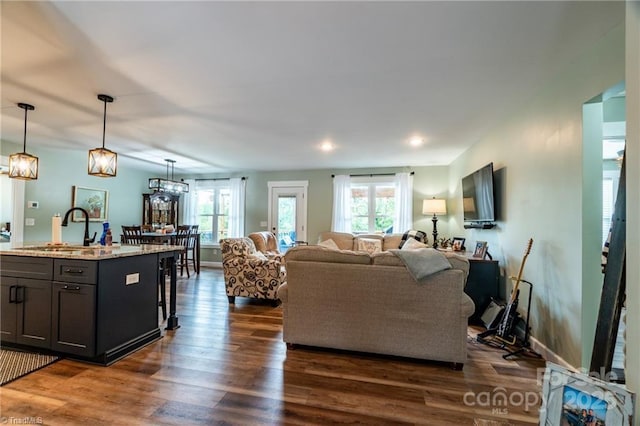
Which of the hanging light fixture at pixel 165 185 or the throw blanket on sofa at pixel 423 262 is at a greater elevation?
the hanging light fixture at pixel 165 185

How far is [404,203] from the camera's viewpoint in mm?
6418

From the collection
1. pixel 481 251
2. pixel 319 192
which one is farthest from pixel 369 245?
pixel 481 251

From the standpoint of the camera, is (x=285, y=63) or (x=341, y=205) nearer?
(x=285, y=63)

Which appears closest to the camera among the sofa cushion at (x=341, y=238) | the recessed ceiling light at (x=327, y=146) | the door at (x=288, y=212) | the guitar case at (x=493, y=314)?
the guitar case at (x=493, y=314)

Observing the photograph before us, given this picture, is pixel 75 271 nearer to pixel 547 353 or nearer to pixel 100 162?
pixel 100 162

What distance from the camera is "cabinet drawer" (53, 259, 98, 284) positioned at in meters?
2.33

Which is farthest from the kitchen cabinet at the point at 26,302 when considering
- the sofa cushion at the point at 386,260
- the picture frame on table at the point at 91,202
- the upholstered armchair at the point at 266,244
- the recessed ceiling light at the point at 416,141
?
the recessed ceiling light at the point at 416,141

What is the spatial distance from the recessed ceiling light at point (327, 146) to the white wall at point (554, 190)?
2.37m

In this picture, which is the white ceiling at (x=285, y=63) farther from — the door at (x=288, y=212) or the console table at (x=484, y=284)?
the door at (x=288, y=212)

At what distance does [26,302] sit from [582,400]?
3867 millimetres

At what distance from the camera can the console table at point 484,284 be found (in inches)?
138

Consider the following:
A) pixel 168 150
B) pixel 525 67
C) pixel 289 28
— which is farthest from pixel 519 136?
pixel 168 150

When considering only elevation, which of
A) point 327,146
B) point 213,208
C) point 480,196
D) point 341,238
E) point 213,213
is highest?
point 327,146

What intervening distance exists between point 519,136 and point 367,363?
2739 mm
